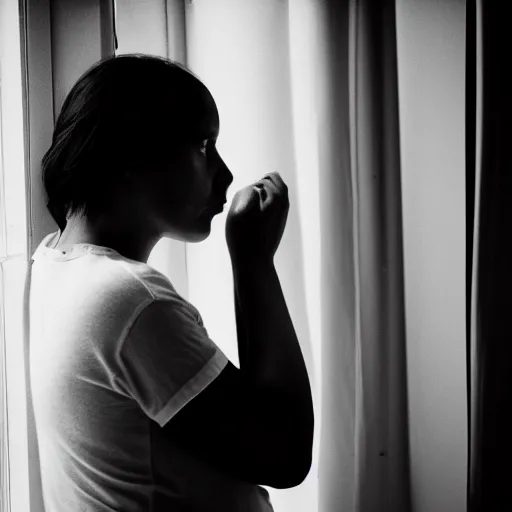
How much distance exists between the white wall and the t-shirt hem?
575 millimetres

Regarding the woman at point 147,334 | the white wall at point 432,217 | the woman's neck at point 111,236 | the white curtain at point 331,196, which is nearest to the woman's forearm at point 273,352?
the woman at point 147,334

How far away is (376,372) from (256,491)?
41 cm

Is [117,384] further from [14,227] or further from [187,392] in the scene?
[14,227]

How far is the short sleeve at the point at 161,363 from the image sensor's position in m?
0.52

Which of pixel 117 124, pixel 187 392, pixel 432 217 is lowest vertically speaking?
pixel 187 392

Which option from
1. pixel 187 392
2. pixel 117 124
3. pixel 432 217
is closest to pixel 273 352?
pixel 187 392

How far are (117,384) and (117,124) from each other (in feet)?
0.89

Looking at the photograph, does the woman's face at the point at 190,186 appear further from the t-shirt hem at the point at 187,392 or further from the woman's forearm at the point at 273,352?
the t-shirt hem at the point at 187,392

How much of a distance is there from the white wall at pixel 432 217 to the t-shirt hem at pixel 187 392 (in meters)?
0.58
